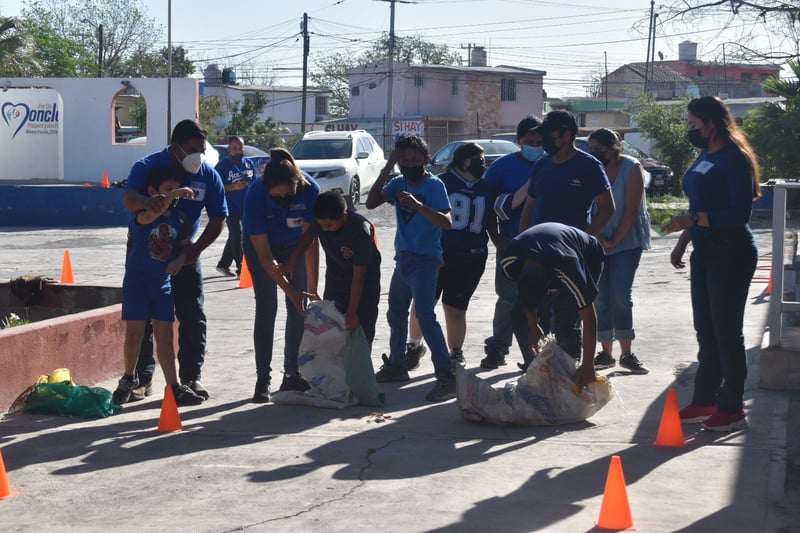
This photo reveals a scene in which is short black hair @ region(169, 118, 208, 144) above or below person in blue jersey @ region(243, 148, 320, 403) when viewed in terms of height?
above

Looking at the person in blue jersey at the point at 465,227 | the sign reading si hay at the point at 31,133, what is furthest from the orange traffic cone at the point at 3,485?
the sign reading si hay at the point at 31,133

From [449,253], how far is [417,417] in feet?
5.30

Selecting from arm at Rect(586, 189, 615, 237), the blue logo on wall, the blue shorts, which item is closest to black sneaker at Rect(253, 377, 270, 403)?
the blue shorts

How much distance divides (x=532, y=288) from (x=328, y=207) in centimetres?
186

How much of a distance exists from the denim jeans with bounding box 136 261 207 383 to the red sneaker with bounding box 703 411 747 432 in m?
3.47

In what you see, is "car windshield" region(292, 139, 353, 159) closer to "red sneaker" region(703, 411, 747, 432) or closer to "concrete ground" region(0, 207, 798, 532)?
"concrete ground" region(0, 207, 798, 532)

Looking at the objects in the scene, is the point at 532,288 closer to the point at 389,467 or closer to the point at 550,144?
the point at 389,467

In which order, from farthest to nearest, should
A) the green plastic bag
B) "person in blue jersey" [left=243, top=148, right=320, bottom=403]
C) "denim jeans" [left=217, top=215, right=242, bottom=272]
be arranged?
"denim jeans" [left=217, top=215, right=242, bottom=272] < "person in blue jersey" [left=243, top=148, right=320, bottom=403] < the green plastic bag

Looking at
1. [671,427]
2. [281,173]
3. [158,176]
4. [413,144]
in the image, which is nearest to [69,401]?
[158,176]

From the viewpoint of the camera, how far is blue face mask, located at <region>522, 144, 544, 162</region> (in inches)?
336

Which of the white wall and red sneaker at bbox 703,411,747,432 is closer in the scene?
red sneaker at bbox 703,411,747,432

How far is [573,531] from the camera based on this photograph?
4.78 m

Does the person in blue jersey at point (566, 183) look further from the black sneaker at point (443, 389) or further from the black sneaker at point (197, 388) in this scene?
the black sneaker at point (197, 388)

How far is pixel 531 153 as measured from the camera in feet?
28.0
